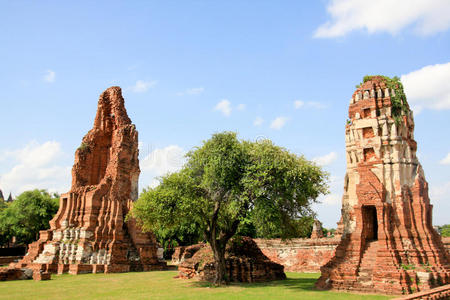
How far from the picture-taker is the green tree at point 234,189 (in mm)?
15695

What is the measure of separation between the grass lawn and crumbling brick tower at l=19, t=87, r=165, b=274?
18.7ft

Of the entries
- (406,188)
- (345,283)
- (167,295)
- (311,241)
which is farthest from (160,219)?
(311,241)

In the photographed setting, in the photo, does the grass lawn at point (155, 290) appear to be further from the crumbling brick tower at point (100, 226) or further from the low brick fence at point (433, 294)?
the crumbling brick tower at point (100, 226)

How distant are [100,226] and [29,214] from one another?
1619 cm


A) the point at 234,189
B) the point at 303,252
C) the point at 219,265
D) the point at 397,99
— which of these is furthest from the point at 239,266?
the point at 397,99

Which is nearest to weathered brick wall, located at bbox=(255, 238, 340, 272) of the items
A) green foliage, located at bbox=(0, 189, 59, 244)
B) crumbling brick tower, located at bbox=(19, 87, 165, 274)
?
crumbling brick tower, located at bbox=(19, 87, 165, 274)

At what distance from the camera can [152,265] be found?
26.1 m

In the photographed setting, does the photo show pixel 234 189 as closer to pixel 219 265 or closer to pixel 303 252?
pixel 219 265

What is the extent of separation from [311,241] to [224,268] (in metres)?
9.16

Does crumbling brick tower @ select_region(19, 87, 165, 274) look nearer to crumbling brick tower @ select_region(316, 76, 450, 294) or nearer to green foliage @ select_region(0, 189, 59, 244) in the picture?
green foliage @ select_region(0, 189, 59, 244)

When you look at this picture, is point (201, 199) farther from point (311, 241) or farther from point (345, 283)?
point (311, 241)

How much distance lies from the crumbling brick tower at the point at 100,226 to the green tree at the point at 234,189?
883cm

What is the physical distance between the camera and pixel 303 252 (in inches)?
977

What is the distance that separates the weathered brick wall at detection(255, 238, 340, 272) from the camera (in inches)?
920
